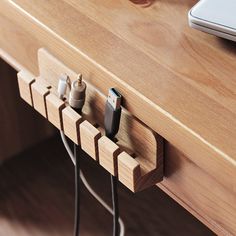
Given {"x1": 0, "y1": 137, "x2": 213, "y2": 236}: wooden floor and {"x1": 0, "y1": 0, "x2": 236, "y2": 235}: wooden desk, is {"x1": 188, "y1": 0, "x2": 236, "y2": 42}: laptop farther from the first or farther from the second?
{"x1": 0, "y1": 137, "x2": 213, "y2": 236}: wooden floor

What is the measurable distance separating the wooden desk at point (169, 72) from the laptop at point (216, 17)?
0.7 inches

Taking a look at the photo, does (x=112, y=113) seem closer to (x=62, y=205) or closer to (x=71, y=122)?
(x=71, y=122)

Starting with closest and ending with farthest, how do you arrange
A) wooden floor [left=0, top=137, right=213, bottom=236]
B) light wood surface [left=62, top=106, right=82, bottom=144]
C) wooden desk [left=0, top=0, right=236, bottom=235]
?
wooden desk [left=0, top=0, right=236, bottom=235]
light wood surface [left=62, top=106, right=82, bottom=144]
wooden floor [left=0, top=137, right=213, bottom=236]

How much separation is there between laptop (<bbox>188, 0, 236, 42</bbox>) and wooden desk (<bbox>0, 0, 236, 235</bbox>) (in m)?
0.02

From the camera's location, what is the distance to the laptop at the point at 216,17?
1.92 ft

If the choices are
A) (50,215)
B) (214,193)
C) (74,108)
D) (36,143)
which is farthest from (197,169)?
(36,143)

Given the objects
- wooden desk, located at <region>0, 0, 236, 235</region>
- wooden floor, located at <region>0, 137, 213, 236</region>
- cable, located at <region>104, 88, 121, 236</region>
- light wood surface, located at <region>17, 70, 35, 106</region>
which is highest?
wooden desk, located at <region>0, 0, 236, 235</region>

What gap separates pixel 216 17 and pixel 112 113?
0.15 meters

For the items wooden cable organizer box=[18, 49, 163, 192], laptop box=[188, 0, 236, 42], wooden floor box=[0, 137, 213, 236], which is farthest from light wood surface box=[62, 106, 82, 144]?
wooden floor box=[0, 137, 213, 236]

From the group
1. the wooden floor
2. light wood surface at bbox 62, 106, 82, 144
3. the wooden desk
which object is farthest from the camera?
the wooden floor

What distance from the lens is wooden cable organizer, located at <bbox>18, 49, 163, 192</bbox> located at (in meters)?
0.58

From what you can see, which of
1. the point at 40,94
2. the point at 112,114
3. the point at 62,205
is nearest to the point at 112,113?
the point at 112,114

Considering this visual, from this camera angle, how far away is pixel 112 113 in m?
0.58

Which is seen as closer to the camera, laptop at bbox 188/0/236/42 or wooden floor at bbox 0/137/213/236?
laptop at bbox 188/0/236/42
